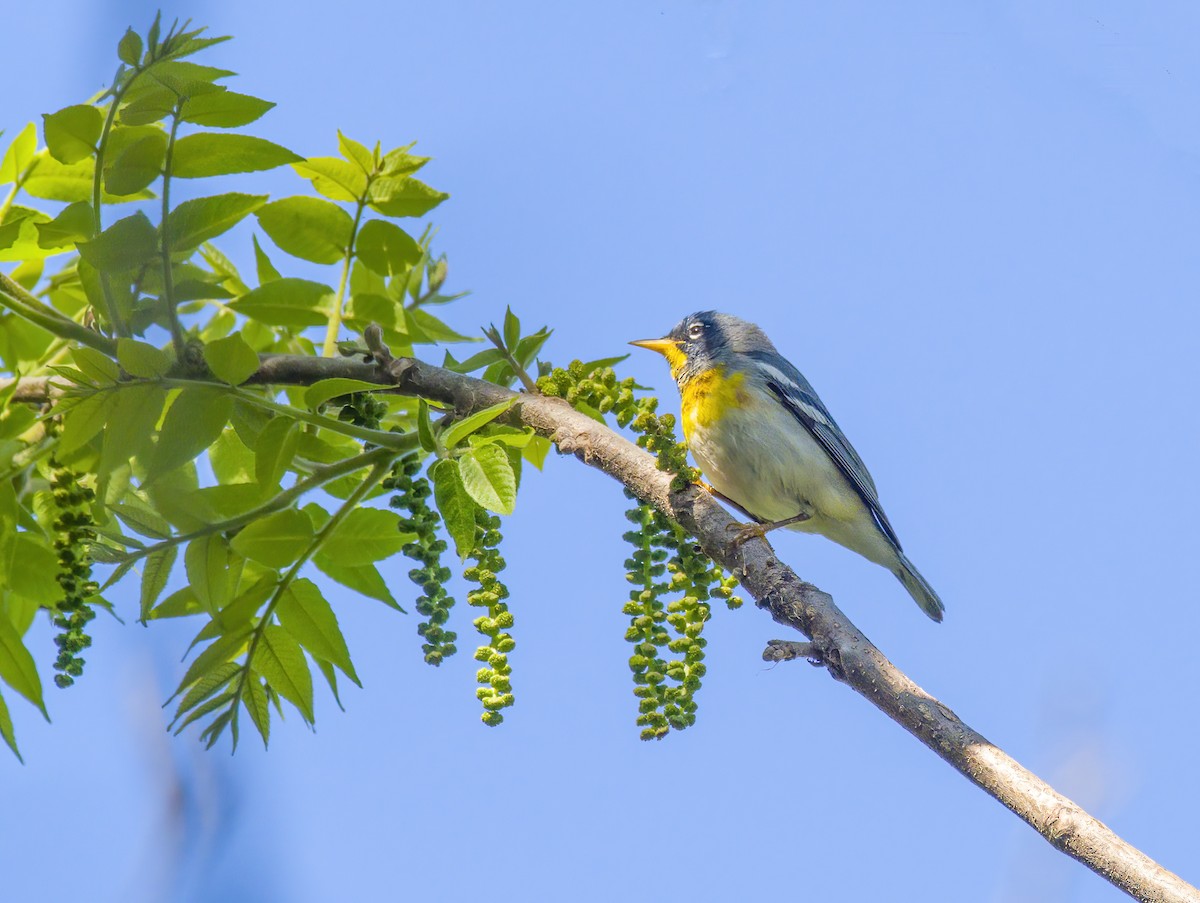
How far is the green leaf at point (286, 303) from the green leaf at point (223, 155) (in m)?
0.28

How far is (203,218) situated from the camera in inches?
104

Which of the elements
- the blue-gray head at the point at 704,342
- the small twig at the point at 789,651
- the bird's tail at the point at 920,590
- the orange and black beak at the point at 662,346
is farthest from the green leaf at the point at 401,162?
the bird's tail at the point at 920,590

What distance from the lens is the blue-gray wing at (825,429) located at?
15.3ft

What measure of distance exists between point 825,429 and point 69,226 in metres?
3.03

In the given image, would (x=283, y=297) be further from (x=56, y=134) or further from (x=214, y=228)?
(x=56, y=134)

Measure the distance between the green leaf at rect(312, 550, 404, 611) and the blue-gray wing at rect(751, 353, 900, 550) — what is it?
7.63ft

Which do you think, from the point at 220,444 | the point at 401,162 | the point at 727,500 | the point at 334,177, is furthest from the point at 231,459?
the point at 727,500

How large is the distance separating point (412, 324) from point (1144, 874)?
2126 mm

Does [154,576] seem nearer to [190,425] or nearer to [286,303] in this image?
[190,425]

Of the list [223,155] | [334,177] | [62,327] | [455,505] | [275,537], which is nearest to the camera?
[455,505]

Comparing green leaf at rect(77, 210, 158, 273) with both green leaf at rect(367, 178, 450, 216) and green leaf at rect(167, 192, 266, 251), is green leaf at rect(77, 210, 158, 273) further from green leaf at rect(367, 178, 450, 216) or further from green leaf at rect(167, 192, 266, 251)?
green leaf at rect(367, 178, 450, 216)

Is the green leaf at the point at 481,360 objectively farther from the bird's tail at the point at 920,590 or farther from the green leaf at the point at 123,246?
the bird's tail at the point at 920,590

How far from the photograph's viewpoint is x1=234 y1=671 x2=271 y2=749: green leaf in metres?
2.61

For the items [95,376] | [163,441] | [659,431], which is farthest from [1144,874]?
[95,376]
